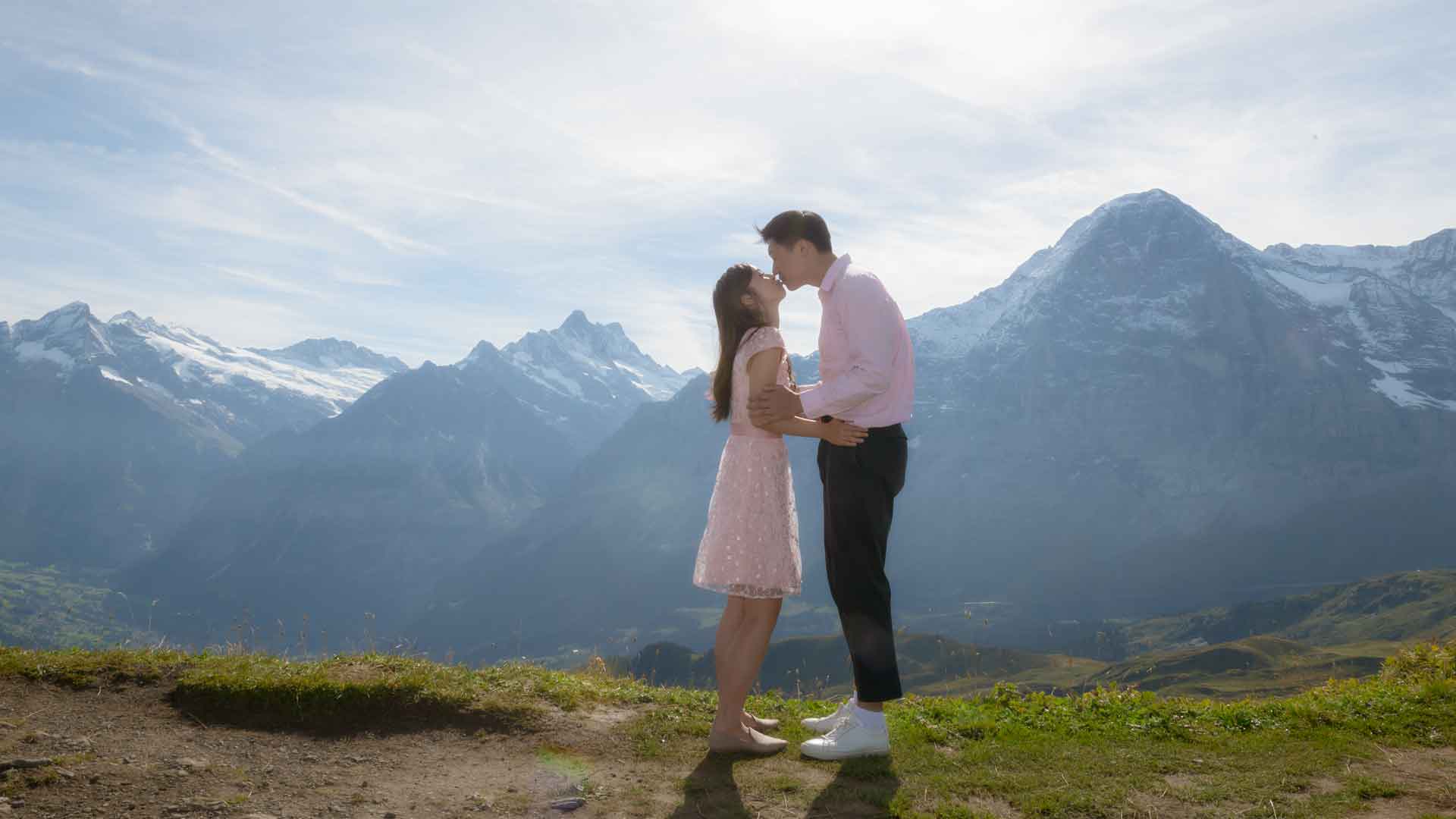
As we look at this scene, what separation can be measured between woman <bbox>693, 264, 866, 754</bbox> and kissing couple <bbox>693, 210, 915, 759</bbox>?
1cm

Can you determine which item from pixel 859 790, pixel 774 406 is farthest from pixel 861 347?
pixel 859 790

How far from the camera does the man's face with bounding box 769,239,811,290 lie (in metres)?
8.14

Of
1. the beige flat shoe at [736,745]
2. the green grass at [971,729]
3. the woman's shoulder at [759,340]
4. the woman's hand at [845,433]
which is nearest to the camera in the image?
the green grass at [971,729]

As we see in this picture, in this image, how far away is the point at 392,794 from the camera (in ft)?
22.6

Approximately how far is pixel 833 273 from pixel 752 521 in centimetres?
245

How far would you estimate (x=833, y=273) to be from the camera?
318 inches

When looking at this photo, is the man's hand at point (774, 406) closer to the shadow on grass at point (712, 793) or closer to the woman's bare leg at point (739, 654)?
the woman's bare leg at point (739, 654)

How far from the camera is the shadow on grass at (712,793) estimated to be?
6605 mm

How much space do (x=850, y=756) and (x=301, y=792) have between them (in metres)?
4.52

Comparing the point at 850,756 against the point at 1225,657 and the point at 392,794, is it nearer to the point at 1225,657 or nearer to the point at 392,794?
the point at 392,794

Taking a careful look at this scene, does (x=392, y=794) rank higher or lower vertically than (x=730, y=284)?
lower

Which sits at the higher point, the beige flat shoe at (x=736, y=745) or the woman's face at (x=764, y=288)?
the woman's face at (x=764, y=288)

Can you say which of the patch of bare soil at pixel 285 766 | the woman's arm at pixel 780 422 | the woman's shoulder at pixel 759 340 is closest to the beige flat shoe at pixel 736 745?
the patch of bare soil at pixel 285 766

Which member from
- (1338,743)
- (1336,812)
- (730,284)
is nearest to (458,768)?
(730,284)
